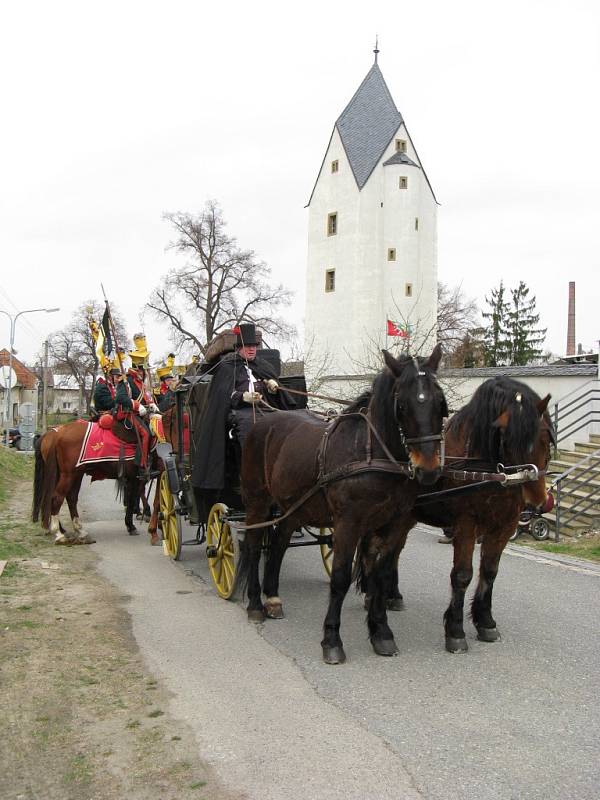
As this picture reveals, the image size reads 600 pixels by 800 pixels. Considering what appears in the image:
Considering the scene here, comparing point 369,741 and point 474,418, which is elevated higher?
point 474,418

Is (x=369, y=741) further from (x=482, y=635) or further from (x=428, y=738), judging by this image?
(x=482, y=635)

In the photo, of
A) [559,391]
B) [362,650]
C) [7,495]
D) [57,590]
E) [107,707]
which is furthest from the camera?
[559,391]

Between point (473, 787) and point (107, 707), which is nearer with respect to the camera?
point (473, 787)

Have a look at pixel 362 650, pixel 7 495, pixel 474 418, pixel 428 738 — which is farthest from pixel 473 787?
pixel 7 495

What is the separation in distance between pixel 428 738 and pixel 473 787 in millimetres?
520

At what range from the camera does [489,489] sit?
5.22 m

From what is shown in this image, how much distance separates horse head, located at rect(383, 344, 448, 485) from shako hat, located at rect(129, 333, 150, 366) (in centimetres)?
631

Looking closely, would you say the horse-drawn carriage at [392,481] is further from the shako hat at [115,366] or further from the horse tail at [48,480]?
the shako hat at [115,366]

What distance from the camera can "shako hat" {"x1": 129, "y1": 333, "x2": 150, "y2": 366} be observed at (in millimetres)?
10438

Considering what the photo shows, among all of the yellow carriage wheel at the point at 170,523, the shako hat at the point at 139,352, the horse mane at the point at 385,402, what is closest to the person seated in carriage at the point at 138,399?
the shako hat at the point at 139,352

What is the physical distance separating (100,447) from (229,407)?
12.2ft

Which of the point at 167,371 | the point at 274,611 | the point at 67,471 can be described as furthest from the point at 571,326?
the point at 274,611

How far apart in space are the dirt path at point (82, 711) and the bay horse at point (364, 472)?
1.33 m

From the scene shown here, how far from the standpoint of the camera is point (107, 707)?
423 cm
